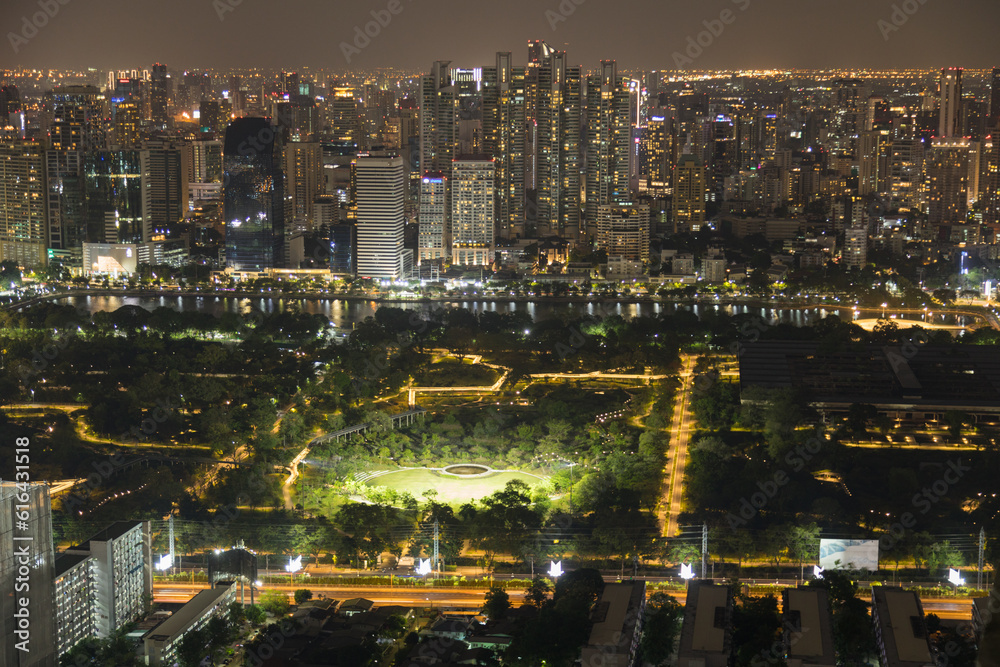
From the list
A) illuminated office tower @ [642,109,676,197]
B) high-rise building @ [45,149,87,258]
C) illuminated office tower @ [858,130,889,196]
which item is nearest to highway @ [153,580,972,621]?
Result: high-rise building @ [45,149,87,258]

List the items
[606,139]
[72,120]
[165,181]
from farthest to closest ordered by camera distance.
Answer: [606,139] → [165,181] → [72,120]

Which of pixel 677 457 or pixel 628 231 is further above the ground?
pixel 628 231

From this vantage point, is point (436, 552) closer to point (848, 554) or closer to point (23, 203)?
point (848, 554)

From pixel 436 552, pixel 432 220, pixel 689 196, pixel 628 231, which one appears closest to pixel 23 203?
pixel 432 220

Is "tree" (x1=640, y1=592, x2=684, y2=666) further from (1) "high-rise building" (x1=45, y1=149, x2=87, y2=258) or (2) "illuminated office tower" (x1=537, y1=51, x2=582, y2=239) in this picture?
(2) "illuminated office tower" (x1=537, y1=51, x2=582, y2=239)

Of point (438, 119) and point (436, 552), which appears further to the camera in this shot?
point (438, 119)

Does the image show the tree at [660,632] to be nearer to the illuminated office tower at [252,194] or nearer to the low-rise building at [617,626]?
the low-rise building at [617,626]

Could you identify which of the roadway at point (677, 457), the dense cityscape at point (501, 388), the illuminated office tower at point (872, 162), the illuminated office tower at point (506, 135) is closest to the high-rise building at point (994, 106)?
the dense cityscape at point (501, 388)
